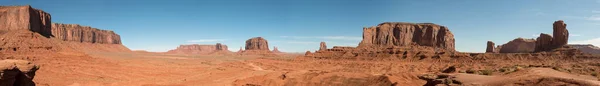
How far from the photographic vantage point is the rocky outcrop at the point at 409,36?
261 feet

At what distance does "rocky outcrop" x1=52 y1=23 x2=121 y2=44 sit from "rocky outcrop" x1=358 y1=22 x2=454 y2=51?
94.7 meters

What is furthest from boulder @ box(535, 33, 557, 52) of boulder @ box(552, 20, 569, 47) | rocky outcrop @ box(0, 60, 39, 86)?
rocky outcrop @ box(0, 60, 39, 86)

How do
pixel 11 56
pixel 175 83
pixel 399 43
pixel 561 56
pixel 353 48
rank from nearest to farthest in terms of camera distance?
pixel 175 83 → pixel 11 56 → pixel 561 56 → pixel 353 48 → pixel 399 43

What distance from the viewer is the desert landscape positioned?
13.3 meters

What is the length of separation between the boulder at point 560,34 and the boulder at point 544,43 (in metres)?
0.92

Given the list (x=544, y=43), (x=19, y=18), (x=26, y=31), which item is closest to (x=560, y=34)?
(x=544, y=43)

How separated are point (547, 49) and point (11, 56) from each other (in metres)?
75.1

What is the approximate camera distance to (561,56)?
49.4 m

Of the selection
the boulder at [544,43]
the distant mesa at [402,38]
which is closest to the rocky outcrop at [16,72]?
the distant mesa at [402,38]

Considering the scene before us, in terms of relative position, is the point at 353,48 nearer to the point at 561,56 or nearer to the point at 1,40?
the point at 561,56

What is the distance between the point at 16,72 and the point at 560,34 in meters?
70.9

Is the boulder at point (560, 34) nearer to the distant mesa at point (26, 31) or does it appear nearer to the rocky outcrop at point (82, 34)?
the distant mesa at point (26, 31)

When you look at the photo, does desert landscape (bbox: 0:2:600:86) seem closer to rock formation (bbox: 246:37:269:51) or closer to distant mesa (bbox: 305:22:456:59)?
distant mesa (bbox: 305:22:456:59)

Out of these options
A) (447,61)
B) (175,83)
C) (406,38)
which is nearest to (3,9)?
(175,83)
